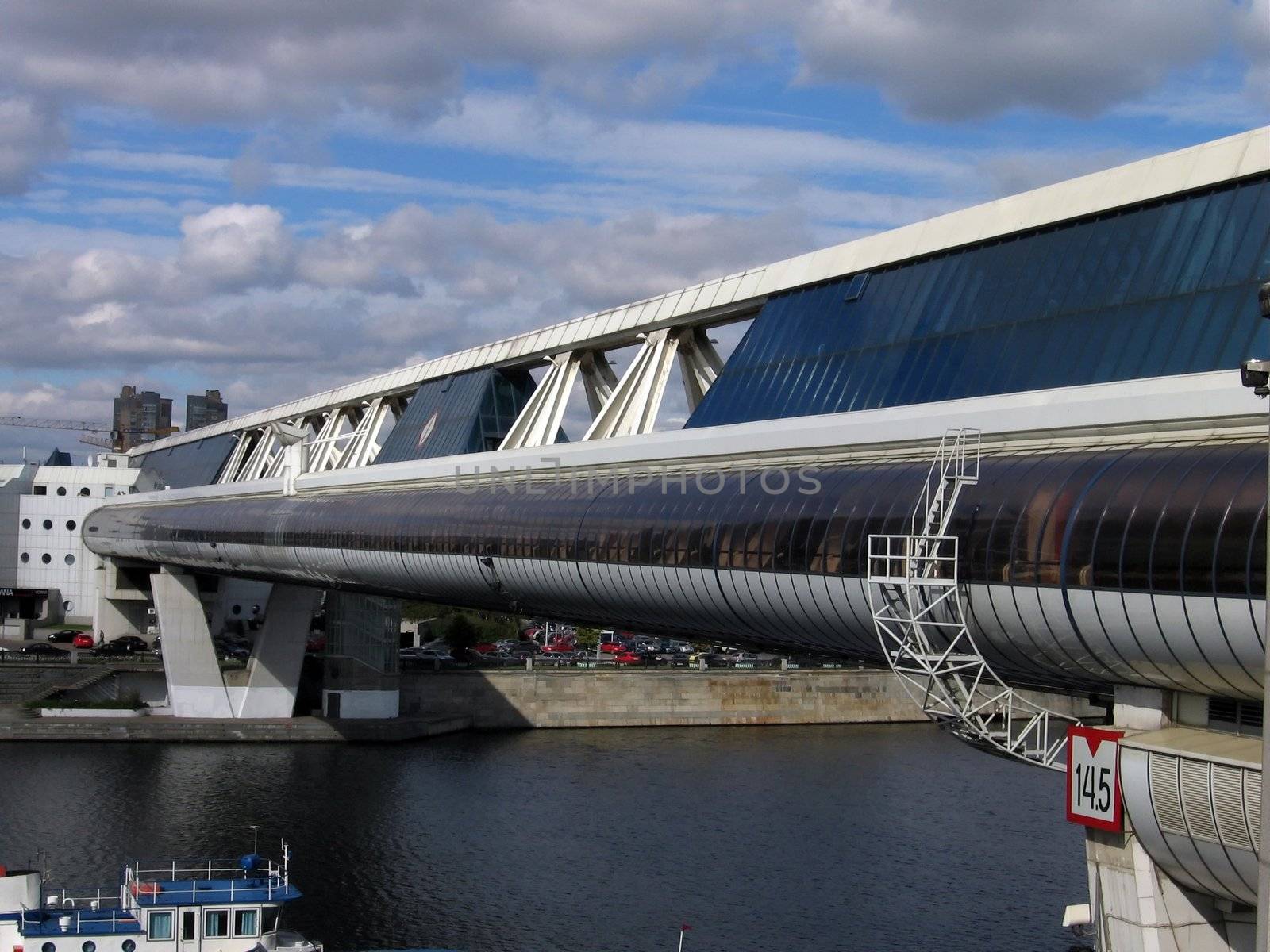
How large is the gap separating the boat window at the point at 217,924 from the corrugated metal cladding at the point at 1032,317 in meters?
15.7

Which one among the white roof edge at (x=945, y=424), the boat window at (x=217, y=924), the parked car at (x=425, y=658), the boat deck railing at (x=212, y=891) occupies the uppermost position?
the white roof edge at (x=945, y=424)

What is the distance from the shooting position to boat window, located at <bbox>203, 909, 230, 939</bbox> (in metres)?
33.6

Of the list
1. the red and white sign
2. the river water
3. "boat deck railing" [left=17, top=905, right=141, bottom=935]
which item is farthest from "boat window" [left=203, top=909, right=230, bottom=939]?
the red and white sign

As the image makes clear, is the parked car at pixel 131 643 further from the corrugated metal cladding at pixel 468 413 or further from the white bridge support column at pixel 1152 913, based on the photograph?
the white bridge support column at pixel 1152 913

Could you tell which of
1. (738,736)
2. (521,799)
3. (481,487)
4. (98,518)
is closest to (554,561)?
(481,487)

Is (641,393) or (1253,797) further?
(641,393)

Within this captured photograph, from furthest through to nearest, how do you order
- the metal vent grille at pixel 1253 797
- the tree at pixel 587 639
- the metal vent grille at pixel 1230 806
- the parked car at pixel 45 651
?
1. the tree at pixel 587 639
2. the parked car at pixel 45 651
3. the metal vent grille at pixel 1230 806
4. the metal vent grille at pixel 1253 797

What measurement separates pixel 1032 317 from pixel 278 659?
58.8 m

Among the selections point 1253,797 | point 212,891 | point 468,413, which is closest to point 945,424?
Answer: point 1253,797

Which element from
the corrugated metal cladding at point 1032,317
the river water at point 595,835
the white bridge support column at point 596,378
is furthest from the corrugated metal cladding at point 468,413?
the corrugated metal cladding at point 1032,317

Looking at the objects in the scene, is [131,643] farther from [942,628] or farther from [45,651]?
[942,628]

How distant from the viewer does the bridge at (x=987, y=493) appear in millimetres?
16125

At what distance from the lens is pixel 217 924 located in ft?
111

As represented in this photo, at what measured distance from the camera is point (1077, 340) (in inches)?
900
